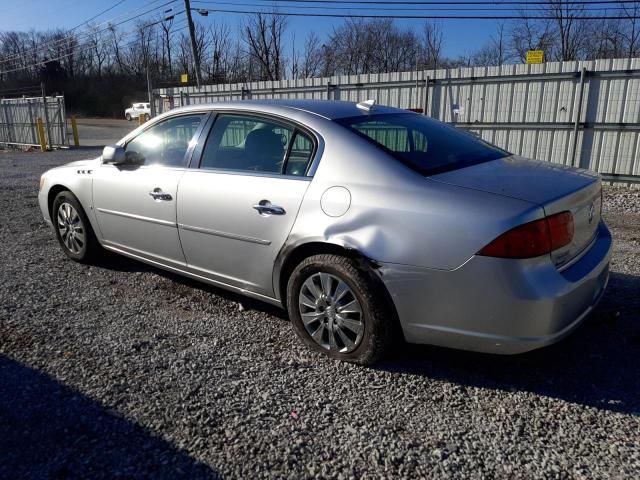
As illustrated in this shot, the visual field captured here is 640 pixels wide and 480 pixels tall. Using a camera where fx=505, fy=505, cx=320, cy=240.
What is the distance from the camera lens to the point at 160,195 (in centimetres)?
386

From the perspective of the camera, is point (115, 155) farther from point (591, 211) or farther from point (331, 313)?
point (591, 211)

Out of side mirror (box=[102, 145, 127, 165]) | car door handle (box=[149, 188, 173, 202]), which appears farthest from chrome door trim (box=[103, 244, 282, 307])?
side mirror (box=[102, 145, 127, 165])

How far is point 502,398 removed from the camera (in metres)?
2.72

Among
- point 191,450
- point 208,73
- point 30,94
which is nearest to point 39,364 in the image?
point 191,450

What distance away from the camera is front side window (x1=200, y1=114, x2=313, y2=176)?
3.23m

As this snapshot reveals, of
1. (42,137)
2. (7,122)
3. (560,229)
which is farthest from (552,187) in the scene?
(7,122)

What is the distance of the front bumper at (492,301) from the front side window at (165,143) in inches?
80.3

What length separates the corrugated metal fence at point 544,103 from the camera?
9141 mm

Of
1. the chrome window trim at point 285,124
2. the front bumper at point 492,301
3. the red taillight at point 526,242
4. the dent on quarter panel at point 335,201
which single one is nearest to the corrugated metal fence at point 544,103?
the front bumper at point 492,301

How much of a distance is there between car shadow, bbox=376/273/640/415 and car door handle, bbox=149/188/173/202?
2.00 meters

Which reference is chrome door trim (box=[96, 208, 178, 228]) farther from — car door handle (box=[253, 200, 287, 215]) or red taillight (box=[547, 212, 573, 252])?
red taillight (box=[547, 212, 573, 252])

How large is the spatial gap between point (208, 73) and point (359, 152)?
178ft

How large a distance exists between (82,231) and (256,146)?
233 centimetres

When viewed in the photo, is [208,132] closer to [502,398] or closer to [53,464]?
[53,464]
